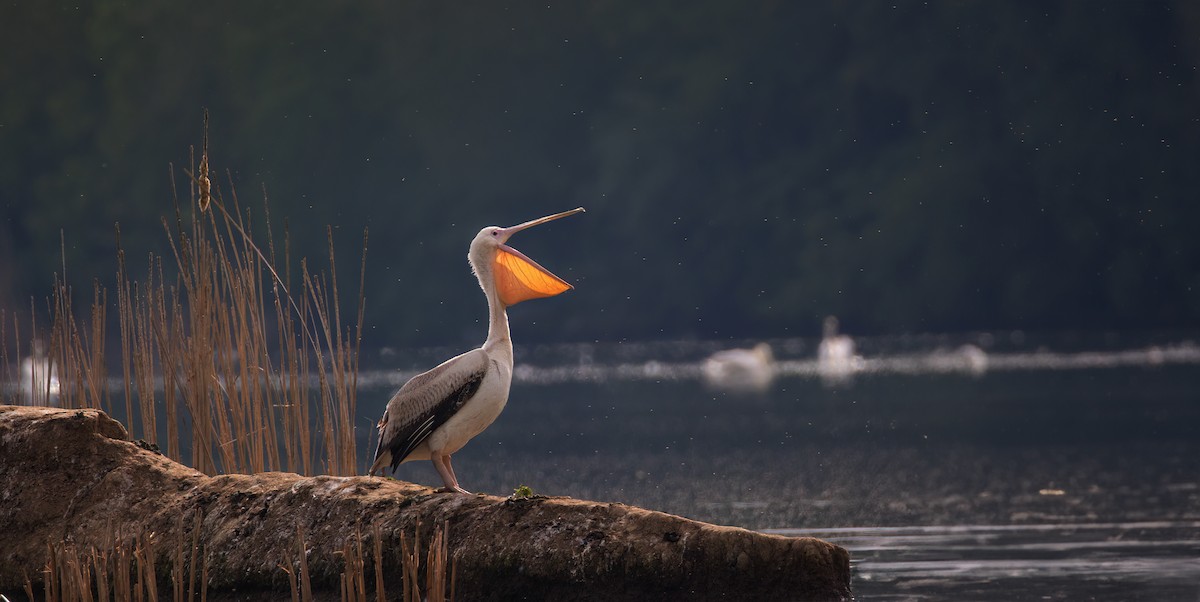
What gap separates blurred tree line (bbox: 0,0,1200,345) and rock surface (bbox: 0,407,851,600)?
206ft

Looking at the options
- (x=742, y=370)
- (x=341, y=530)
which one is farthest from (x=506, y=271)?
(x=742, y=370)

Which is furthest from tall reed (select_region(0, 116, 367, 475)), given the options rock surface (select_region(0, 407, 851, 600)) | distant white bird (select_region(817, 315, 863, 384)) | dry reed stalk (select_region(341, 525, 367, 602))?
distant white bird (select_region(817, 315, 863, 384))

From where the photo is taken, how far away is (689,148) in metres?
82.6

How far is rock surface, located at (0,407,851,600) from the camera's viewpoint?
6699 mm

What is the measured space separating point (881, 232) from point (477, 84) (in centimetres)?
2293

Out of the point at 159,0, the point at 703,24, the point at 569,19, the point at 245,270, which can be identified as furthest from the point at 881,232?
the point at 245,270

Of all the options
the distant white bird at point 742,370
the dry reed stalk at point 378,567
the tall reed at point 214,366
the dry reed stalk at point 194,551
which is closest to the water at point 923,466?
the distant white bird at point 742,370

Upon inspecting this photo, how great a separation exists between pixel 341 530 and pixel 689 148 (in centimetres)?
7624

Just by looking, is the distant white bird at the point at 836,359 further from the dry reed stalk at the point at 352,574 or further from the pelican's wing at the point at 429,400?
the dry reed stalk at the point at 352,574

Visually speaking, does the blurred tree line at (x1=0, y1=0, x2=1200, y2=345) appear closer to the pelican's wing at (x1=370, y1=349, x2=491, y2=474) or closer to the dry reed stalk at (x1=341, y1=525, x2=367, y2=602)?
the pelican's wing at (x1=370, y1=349, x2=491, y2=474)

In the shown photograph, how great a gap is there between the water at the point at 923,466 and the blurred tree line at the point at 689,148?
2955cm

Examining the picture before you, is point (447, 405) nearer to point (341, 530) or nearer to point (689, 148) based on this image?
point (341, 530)

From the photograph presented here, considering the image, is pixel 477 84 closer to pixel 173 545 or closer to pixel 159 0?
pixel 159 0

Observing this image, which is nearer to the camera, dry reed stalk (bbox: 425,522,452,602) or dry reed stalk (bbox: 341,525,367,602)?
dry reed stalk (bbox: 425,522,452,602)
